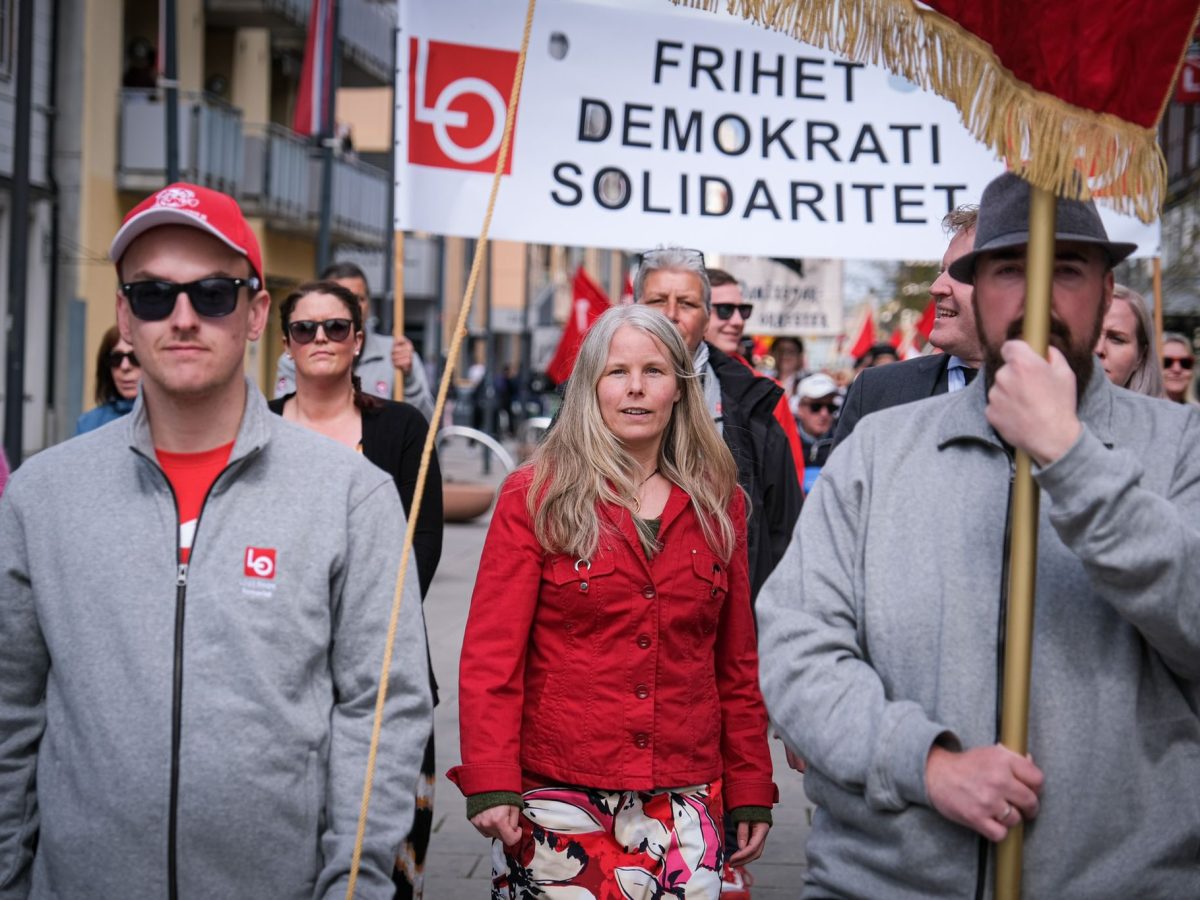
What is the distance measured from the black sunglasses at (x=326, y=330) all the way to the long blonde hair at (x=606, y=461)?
1.50 m

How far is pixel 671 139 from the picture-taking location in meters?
7.53

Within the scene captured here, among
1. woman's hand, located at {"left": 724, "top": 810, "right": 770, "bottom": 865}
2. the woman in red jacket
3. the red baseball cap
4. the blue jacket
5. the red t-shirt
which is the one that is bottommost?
woman's hand, located at {"left": 724, "top": 810, "right": 770, "bottom": 865}

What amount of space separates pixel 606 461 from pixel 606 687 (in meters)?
0.55

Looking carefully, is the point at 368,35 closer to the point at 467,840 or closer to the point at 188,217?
the point at 467,840

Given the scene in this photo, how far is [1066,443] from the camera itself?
7.82 ft

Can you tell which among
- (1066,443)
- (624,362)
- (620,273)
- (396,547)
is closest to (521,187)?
(624,362)

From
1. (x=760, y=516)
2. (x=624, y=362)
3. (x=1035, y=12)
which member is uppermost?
(x=1035, y=12)

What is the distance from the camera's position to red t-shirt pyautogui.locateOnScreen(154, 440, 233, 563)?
2.83 meters

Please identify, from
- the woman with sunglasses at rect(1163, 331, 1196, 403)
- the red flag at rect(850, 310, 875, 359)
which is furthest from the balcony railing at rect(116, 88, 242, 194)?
the woman with sunglasses at rect(1163, 331, 1196, 403)

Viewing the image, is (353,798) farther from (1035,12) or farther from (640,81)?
(640,81)

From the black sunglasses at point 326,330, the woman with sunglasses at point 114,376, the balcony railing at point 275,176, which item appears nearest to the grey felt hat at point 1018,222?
the black sunglasses at point 326,330

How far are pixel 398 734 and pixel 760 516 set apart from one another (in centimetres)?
270

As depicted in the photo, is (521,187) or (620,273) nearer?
(521,187)

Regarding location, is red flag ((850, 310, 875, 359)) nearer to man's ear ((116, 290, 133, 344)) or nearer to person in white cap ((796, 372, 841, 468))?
person in white cap ((796, 372, 841, 468))
